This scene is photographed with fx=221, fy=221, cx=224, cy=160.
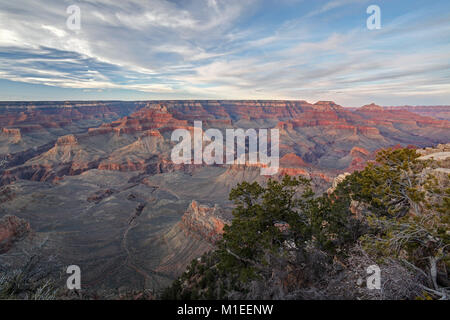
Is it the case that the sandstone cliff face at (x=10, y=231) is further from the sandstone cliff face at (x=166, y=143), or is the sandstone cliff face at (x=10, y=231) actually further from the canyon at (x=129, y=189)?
the sandstone cliff face at (x=166, y=143)

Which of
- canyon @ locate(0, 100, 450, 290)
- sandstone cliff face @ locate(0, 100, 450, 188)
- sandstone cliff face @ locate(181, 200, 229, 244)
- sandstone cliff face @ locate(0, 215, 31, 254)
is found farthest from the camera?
sandstone cliff face @ locate(0, 100, 450, 188)

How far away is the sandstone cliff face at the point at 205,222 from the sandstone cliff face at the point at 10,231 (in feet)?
74.9

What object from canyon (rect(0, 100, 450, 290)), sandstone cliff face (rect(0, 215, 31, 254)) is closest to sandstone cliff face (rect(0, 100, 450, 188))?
canyon (rect(0, 100, 450, 290))

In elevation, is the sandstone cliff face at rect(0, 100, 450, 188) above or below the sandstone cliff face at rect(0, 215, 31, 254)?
above

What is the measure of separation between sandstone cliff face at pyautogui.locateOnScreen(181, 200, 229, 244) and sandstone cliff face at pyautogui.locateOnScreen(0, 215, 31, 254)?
899 inches

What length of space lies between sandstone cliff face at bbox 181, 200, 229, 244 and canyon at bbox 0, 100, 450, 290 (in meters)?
0.15

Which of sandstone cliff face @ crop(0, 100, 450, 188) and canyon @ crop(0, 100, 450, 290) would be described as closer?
canyon @ crop(0, 100, 450, 290)

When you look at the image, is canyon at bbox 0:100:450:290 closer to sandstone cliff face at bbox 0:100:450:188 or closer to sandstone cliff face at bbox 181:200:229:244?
sandstone cliff face at bbox 181:200:229:244

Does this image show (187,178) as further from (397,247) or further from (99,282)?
(397,247)

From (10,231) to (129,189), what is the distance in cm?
3372

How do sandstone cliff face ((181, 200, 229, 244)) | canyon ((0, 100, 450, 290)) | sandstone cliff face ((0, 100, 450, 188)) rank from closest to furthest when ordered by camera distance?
canyon ((0, 100, 450, 290))
sandstone cliff face ((181, 200, 229, 244))
sandstone cliff face ((0, 100, 450, 188))

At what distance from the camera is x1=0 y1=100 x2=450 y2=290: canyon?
30797 mm

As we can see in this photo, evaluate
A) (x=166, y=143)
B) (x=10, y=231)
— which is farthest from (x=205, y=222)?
(x=166, y=143)

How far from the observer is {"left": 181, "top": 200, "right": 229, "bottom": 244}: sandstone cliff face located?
3193 cm
